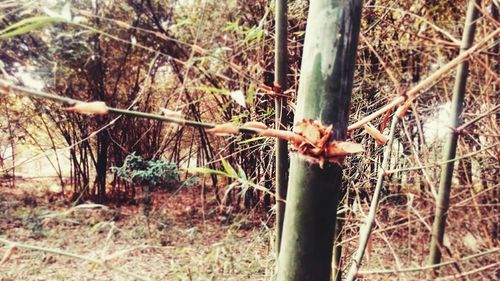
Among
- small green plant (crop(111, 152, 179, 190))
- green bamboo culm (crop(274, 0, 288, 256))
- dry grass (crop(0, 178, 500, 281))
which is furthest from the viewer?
small green plant (crop(111, 152, 179, 190))

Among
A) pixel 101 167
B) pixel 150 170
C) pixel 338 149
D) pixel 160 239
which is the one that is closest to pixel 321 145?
pixel 338 149

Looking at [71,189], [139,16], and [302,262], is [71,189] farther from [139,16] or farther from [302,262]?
[302,262]

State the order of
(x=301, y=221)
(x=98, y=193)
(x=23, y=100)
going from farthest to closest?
(x=98, y=193)
(x=23, y=100)
(x=301, y=221)

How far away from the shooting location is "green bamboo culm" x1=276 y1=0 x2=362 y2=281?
40cm

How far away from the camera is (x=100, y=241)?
4891mm

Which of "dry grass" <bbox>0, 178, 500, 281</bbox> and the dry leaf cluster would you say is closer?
the dry leaf cluster

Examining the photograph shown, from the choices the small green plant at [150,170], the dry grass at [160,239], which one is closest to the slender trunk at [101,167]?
the dry grass at [160,239]

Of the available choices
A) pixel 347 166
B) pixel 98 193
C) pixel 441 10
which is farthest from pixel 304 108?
pixel 98 193

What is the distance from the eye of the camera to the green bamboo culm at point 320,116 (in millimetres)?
401

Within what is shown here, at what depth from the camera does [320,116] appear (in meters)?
0.41

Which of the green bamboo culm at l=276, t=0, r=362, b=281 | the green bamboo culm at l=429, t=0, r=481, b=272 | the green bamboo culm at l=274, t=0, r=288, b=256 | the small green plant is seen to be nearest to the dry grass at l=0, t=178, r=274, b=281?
the small green plant

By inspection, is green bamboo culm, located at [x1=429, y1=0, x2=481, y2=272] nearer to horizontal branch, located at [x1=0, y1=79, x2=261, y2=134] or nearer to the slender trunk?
horizontal branch, located at [x1=0, y1=79, x2=261, y2=134]

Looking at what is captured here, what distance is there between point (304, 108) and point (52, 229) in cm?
564

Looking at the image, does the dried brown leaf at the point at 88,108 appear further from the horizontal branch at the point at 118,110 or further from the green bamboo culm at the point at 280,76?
the green bamboo culm at the point at 280,76
